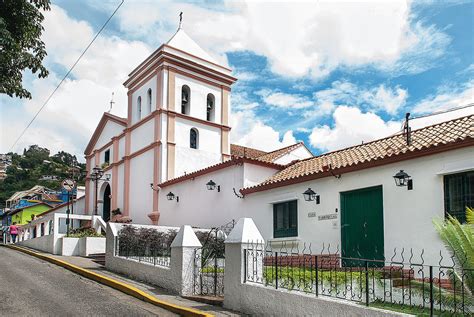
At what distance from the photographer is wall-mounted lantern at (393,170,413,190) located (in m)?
11.6

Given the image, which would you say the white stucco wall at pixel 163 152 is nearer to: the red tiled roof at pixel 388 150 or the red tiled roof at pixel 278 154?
the red tiled roof at pixel 278 154

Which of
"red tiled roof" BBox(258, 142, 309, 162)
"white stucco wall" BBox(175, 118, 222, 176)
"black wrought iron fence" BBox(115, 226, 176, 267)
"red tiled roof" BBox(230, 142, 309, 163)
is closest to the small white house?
"black wrought iron fence" BBox(115, 226, 176, 267)

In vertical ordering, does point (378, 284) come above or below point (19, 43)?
below

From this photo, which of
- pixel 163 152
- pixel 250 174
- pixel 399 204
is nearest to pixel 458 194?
pixel 399 204

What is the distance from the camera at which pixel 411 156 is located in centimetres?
1170

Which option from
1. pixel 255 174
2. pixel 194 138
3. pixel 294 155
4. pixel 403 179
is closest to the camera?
pixel 403 179

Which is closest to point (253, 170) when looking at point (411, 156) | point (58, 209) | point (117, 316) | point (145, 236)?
point (145, 236)

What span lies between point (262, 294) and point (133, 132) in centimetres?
1903

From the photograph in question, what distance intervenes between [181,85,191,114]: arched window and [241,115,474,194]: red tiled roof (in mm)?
8956

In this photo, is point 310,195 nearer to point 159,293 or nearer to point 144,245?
point 144,245

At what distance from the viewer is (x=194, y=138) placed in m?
24.8

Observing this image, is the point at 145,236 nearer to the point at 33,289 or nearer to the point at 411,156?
the point at 33,289

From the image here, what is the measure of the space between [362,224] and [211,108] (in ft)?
47.4

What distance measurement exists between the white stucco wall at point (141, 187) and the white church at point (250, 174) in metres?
0.05
